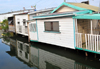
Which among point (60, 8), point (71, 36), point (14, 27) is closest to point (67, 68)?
point (71, 36)

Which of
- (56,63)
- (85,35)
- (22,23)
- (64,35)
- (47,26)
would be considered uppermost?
(22,23)

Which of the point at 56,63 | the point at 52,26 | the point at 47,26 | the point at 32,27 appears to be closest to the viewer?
the point at 56,63

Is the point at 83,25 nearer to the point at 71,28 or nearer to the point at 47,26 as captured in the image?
the point at 71,28

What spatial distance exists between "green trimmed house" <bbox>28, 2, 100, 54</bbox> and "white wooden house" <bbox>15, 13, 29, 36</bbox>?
4348mm

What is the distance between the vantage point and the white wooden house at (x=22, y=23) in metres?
15.9

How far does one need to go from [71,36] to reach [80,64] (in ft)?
7.06

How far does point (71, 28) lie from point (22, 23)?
10.6 meters

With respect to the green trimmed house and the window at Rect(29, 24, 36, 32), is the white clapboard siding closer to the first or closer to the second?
the window at Rect(29, 24, 36, 32)

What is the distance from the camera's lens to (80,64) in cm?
709

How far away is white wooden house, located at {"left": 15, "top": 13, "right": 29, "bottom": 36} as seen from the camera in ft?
52.1

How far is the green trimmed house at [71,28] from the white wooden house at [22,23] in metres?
4.35

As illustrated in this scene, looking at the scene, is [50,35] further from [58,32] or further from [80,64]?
[80,64]

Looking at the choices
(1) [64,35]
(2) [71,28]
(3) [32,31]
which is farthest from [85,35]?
(3) [32,31]

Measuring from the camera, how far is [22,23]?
56.3ft
